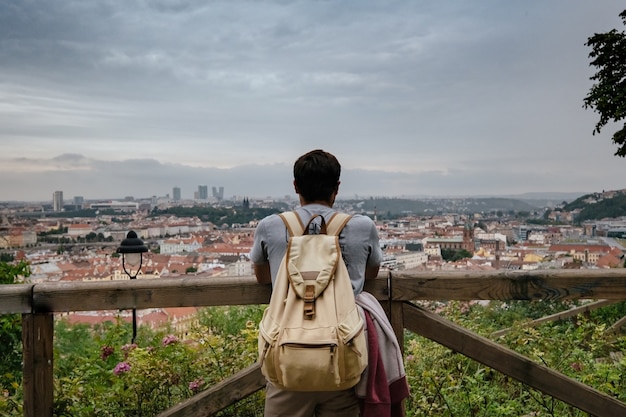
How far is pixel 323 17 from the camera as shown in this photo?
1575 inches

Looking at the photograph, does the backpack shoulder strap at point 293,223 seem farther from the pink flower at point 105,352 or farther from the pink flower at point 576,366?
the pink flower at point 576,366

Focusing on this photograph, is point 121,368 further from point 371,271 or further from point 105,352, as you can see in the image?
point 371,271

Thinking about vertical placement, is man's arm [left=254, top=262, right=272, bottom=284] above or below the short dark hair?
below

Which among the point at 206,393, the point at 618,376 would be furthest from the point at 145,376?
the point at 618,376

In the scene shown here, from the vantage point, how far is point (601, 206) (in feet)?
129

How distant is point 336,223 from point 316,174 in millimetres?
166

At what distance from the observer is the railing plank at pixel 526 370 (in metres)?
1.97

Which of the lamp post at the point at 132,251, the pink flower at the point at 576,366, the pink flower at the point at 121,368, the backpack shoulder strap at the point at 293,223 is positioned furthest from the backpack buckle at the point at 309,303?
the lamp post at the point at 132,251

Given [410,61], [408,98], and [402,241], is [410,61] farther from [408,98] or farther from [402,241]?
[402,241]

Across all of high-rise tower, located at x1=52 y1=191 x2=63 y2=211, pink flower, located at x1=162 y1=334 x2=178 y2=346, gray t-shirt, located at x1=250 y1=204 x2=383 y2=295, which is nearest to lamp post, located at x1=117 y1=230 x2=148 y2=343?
pink flower, located at x1=162 y1=334 x2=178 y2=346

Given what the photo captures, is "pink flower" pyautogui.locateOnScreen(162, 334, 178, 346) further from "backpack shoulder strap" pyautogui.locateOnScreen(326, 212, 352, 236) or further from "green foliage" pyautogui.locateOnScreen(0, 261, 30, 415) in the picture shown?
"backpack shoulder strap" pyautogui.locateOnScreen(326, 212, 352, 236)

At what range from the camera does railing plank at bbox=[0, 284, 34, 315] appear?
2043 millimetres

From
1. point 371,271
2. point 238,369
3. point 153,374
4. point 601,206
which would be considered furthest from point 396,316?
point 601,206

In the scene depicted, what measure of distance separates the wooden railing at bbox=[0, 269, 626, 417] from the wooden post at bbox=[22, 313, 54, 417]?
0.35 ft
